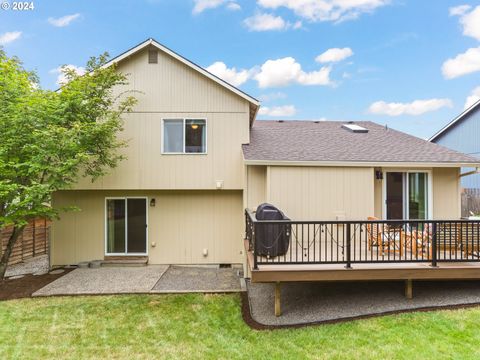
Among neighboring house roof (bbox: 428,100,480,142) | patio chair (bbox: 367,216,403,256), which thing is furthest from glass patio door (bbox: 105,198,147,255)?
neighboring house roof (bbox: 428,100,480,142)

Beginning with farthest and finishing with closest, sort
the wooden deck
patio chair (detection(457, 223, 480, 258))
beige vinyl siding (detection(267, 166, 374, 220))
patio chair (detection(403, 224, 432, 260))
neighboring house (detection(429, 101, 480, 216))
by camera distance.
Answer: neighboring house (detection(429, 101, 480, 216)), beige vinyl siding (detection(267, 166, 374, 220)), patio chair (detection(457, 223, 480, 258)), patio chair (detection(403, 224, 432, 260)), the wooden deck

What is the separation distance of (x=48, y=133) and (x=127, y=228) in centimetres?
394

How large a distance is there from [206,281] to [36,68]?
332 inches

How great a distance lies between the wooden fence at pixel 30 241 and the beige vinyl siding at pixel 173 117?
3441 mm

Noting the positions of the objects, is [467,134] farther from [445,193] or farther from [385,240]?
[385,240]

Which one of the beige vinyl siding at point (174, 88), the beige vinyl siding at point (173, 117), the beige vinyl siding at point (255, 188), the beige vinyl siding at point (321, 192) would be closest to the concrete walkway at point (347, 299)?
the beige vinyl siding at point (321, 192)

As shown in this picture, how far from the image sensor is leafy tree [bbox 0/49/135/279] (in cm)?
723

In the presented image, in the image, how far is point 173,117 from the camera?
9219 mm

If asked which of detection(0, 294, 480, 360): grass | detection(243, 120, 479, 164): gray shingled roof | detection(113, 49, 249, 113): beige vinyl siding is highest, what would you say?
detection(113, 49, 249, 113): beige vinyl siding

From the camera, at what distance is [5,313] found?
5938 millimetres

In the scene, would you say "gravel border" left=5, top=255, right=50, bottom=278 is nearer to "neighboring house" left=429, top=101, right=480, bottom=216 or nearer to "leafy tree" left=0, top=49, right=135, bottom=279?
"leafy tree" left=0, top=49, right=135, bottom=279

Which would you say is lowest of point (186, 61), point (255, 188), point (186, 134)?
point (255, 188)

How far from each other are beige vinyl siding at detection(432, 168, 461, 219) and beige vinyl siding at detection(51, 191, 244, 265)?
5810mm

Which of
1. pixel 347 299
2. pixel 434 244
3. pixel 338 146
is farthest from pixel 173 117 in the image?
pixel 434 244
